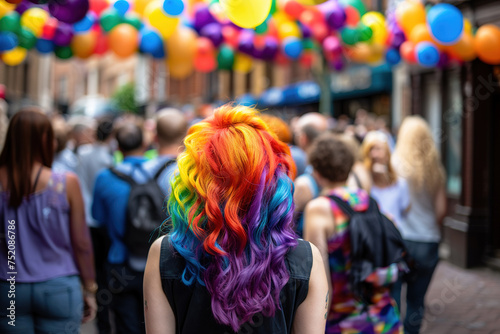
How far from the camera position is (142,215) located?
10.9 ft

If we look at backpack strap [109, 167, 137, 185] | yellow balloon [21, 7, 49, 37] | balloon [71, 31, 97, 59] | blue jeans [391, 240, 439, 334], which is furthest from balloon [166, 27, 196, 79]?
blue jeans [391, 240, 439, 334]

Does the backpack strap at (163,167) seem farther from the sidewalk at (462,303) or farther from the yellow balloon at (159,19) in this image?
the yellow balloon at (159,19)

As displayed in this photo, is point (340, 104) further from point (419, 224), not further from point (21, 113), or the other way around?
point (21, 113)

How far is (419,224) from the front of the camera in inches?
165

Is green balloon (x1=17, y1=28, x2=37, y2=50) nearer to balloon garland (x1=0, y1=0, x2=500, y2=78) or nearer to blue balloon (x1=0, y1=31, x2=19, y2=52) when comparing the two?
balloon garland (x1=0, y1=0, x2=500, y2=78)

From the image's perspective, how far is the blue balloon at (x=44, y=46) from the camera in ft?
20.1

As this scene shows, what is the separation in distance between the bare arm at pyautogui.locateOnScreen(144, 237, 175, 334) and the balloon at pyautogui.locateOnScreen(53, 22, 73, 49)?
5.10 meters

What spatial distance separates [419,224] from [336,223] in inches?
69.7

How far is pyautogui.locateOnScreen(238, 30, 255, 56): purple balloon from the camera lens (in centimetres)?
698

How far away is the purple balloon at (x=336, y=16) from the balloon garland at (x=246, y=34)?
0.01 metres

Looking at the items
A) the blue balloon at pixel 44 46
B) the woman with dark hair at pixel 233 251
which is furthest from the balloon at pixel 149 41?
the woman with dark hair at pixel 233 251

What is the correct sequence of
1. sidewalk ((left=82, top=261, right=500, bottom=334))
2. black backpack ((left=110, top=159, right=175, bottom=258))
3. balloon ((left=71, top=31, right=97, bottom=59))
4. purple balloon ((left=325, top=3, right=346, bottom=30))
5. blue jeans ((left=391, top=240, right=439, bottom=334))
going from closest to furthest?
black backpack ((left=110, top=159, right=175, bottom=258)) < blue jeans ((left=391, top=240, right=439, bottom=334)) < sidewalk ((left=82, top=261, right=500, bottom=334)) < balloon ((left=71, top=31, right=97, bottom=59)) < purple balloon ((left=325, top=3, right=346, bottom=30))

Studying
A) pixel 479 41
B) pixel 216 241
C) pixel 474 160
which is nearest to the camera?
pixel 216 241

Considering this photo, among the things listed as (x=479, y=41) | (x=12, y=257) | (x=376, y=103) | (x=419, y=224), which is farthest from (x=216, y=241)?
(x=376, y=103)
